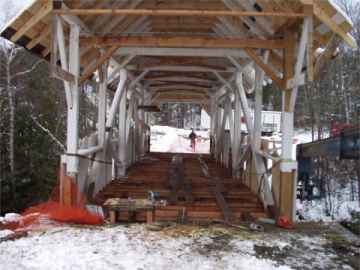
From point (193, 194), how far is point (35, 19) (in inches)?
172

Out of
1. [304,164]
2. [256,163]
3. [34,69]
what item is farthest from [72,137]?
[34,69]

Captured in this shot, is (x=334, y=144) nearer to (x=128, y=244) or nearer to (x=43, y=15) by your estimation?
(x=128, y=244)

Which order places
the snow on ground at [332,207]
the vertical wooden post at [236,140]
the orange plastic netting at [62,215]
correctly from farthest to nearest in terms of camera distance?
the snow on ground at [332,207] → the vertical wooden post at [236,140] → the orange plastic netting at [62,215]

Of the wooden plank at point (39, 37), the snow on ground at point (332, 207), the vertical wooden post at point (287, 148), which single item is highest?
the wooden plank at point (39, 37)

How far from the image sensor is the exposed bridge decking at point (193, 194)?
671 centimetres

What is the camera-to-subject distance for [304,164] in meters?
11.7

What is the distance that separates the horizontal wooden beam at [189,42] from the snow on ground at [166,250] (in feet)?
10.2

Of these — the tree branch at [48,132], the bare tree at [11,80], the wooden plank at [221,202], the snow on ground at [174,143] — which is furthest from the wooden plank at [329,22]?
the snow on ground at [174,143]

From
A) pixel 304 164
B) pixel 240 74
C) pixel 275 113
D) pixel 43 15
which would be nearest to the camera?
pixel 43 15

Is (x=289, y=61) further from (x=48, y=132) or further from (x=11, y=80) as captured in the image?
(x=11, y=80)

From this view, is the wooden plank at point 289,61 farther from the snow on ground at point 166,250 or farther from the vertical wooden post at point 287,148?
the snow on ground at point 166,250

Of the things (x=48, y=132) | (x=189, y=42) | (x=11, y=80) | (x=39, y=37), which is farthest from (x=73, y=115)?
(x=11, y=80)

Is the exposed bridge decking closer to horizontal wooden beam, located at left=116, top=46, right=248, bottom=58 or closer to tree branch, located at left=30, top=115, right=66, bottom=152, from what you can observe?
horizontal wooden beam, located at left=116, top=46, right=248, bottom=58

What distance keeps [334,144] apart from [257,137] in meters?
1.51
